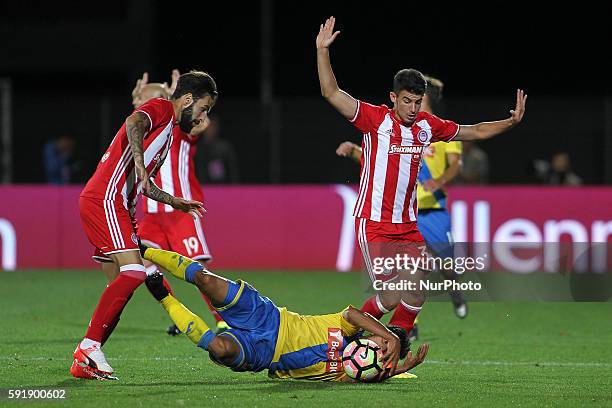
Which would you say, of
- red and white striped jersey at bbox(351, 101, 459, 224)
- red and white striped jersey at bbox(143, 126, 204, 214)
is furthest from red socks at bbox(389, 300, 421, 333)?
red and white striped jersey at bbox(143, 126, 204, 214)

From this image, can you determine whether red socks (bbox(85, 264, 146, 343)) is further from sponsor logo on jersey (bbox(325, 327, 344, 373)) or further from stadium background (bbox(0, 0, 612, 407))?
sponsor logo on jersey (bbox(325, 327, 344, 373))

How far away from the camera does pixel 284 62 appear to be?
1033 inches

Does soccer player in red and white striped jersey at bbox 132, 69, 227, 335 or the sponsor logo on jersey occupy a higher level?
soccer player in red and white striped jersey at bbox 132, 69, 227, 335

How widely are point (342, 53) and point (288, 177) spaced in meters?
5.93

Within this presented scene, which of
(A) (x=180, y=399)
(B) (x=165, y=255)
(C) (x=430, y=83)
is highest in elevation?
(C) (x=430, y=83)

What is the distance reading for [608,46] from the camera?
26109 millimetres

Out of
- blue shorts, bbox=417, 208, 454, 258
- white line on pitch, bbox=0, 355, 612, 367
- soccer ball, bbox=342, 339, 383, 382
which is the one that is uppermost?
blue shorts, bbox=417, 208, 454, 258

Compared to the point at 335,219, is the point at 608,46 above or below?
above

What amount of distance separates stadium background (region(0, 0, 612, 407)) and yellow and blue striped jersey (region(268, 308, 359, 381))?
168mm

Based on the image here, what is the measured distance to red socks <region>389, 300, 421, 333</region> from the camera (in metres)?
8.99

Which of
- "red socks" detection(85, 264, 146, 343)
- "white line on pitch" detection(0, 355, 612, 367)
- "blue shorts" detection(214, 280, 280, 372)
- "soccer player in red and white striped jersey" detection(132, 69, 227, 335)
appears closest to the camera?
"blue shorts" detection(214, 280, 280, 372)

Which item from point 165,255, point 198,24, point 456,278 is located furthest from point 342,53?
point 165,255

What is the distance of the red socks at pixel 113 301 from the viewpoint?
820cm

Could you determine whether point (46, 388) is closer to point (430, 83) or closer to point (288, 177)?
point (430, 83)
